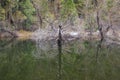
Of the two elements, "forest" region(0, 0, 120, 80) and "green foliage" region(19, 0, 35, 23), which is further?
"green foliage" region(19, 0, 35, 23)

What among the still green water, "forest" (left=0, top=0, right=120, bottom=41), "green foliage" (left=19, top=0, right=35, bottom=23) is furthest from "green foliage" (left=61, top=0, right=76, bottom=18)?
the still green water

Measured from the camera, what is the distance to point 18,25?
190 ft

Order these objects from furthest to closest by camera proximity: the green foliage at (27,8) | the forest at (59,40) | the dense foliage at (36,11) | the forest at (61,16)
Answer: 1. the green foliage at (27,8)
2. the dense foliage at (36,11)
3. the forest at (61,16)
4. the forest at (59,40)

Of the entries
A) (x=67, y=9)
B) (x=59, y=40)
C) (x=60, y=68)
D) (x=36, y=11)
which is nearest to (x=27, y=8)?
(x=36, y=11)

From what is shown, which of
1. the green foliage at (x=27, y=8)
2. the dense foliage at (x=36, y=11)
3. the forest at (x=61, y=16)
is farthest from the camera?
the green foliage at (x=27, y=8)

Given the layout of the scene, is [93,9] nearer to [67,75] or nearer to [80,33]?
[80,33]

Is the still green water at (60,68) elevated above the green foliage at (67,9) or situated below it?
below

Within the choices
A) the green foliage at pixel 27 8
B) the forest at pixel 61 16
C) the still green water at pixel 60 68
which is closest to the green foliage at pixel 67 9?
the forest at pixel 61 16

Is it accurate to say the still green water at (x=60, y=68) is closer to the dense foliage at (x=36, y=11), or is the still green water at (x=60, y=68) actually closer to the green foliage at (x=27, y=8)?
the dense foliage at (x=36, y=11)

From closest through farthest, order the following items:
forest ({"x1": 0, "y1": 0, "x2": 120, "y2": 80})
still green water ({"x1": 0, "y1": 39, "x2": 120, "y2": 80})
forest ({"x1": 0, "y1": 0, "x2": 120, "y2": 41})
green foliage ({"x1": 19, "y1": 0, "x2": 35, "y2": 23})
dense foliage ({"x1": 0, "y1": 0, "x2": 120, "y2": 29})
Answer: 1. still green water ({"x1": 0, "y1": 39, "x2": 120, "y2": 80})
2. forest ({"x1": 0, "y1": 0, "x2": 120, "y2": 80})
3. forest ({"x1": 0, "y1": 0, "x2": 120, "y2": 41})
4. dense foliage ({"x1": 0, "y1": 0, "x2": 120, "y2": 29})
5. green foliage ({"x1": 19, "y1": 0, "x2": 35, "y2": 23})

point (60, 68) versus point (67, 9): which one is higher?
point (67, 9)

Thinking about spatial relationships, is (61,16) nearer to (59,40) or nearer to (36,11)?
(36,11)

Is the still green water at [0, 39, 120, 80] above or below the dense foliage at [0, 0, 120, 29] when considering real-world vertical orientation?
below

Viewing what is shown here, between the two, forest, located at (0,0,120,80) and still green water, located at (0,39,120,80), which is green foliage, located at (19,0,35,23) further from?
still green water, located at (0,39,120,80)
